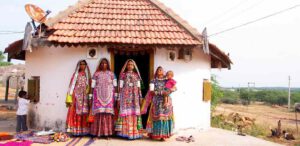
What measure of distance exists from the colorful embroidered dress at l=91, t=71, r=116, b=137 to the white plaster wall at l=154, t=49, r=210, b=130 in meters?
1.47

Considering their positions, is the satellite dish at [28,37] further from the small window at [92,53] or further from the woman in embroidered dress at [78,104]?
the small window at [92,53]

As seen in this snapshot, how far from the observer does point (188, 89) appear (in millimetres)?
8711

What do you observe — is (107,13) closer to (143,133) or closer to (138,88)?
(138,88)

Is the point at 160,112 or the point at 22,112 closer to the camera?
the point at 160,112

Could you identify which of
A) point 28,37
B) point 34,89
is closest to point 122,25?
point 28,37

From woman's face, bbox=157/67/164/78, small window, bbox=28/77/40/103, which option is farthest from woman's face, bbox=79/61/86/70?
woman's face, bbox=157/67/164/78

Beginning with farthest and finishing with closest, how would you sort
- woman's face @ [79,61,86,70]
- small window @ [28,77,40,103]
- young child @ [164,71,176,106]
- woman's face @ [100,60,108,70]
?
small window @ [28,77,40,103] < woman's face @ [79,61,86,70] < woman's face @ [100,60,108,70] < young child @ [164,71,176,106]

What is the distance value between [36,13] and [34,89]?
2157 millimetres

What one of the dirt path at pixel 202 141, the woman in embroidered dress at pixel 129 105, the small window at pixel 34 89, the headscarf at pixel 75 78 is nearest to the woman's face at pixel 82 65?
the headscarf at pixel 75 78

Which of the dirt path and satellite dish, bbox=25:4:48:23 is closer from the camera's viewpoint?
the dirt path

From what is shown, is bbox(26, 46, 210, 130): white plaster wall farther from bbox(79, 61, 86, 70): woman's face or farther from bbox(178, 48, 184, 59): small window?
bbox(79, 61, 86, 70): woman's face

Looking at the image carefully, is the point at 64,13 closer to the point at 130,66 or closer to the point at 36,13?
the point at 36,13

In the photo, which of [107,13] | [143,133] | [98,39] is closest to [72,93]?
[98,39]

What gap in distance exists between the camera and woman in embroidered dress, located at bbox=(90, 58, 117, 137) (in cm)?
750
